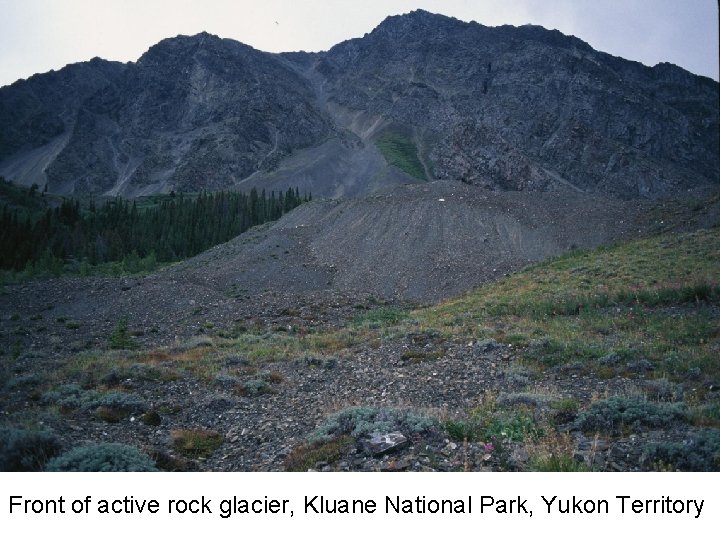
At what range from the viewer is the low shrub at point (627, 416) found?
29.4 feet

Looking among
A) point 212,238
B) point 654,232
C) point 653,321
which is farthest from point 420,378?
point 212,238

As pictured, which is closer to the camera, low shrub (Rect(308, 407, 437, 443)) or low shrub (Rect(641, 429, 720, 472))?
low shrub (Rect(641, 429, 720, 472))

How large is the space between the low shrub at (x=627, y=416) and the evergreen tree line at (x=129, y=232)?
256 ft

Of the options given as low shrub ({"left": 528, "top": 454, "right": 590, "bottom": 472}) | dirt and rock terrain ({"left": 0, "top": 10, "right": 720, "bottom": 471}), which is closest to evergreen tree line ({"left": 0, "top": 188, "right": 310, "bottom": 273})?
dirt and rock terrain ({"left": 0, "top": 10, "right": 720, "bottom": 471})

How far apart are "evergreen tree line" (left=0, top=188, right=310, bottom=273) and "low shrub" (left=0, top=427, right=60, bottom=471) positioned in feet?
243

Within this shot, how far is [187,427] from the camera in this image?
1228 cm

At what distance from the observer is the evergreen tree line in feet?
297

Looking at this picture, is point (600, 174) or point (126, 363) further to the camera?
point (600, 174)

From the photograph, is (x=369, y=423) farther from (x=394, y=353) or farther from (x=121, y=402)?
(x=394, y=353)

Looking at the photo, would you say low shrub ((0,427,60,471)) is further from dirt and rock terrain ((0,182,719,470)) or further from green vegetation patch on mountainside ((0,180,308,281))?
green vegetation patch on mountainside ((0,180,308,281))

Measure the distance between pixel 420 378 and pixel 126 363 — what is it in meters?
12.0

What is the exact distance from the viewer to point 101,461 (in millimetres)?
7871
